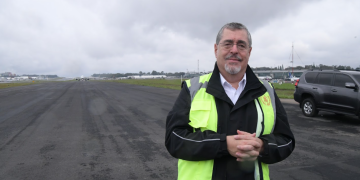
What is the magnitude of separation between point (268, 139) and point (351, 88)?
8.99m

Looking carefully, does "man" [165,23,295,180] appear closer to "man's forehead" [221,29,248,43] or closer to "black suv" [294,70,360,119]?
"man's forehead" [221,29,248,43]

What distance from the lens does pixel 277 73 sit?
119 meters

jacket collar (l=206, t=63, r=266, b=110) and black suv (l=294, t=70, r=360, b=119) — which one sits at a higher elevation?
jacket collar (l=206, t=63, r=266, b=110)

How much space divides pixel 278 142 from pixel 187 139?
2.42 feet

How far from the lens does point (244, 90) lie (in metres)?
2.08

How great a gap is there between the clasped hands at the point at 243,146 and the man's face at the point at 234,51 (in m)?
0.56

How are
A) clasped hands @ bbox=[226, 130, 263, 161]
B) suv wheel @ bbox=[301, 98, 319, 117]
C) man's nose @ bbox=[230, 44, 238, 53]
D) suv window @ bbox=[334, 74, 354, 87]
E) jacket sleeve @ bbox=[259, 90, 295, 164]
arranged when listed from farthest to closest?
1. suv wheel @ bbox=[301, 98, 319, 117]
2. suv window @ bbox=[334, 74, 354, 87]
3. man's nose @ bbox=[230, 44, 238, 53]
4. jacket sleeve @ bbox=[259, 90, 295, 164]
5. clasped hands @ bbox=[226, 130, 263, 161]

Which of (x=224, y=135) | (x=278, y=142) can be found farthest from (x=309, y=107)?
(x=224, y=135)

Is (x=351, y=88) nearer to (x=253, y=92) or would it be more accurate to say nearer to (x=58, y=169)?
(x=253, y=92)

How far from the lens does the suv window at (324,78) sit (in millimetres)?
10156

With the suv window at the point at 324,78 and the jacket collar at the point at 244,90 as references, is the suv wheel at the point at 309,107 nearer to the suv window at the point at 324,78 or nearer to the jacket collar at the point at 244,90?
the suv window at the point at 324,78

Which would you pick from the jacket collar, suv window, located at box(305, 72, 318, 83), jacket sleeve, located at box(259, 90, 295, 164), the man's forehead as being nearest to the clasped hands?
jacket sleeve, located at box(259, 90, 295, 164)

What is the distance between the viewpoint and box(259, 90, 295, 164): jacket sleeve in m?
1.92

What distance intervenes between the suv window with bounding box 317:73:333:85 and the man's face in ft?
31.4
